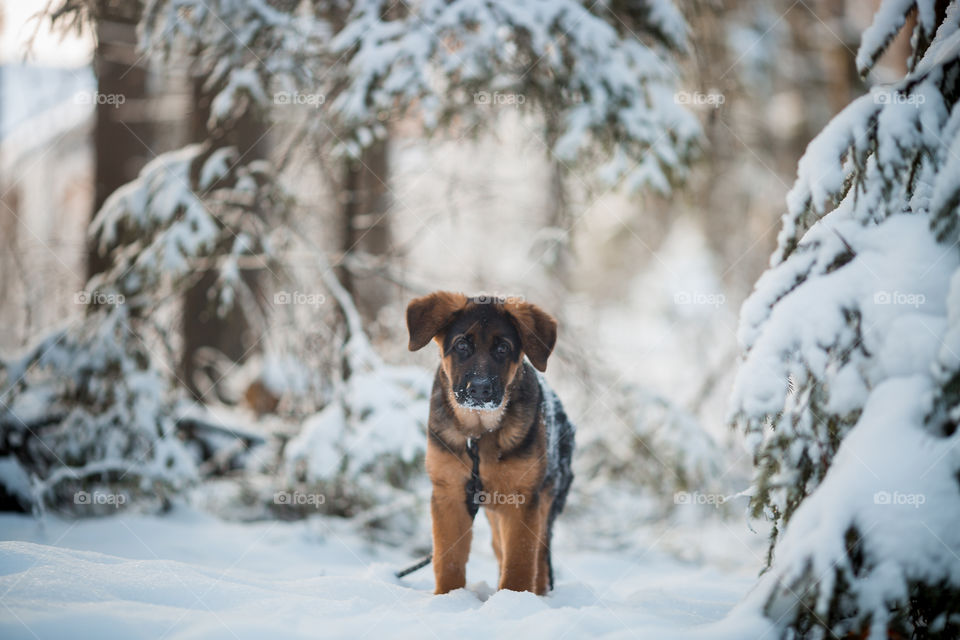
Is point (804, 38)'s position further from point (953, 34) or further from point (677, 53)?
point (953, 34)

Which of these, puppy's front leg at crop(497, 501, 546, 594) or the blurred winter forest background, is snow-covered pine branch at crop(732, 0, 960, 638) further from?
the blurred winter forest background

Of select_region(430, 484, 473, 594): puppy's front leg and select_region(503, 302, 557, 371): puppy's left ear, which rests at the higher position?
select_region(503, 302, 557, 371): puppy's left ear

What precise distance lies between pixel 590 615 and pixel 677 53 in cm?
571

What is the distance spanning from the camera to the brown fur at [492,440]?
3793 millimetres

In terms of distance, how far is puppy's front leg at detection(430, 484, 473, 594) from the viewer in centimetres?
381

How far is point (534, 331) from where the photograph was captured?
398 cm

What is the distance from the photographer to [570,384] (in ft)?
23.3

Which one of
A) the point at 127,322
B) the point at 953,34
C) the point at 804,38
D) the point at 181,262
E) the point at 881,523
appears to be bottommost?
the point at 881,523

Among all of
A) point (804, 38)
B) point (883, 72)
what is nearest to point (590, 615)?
point (804, 38)

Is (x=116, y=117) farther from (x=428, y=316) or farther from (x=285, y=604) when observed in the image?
(x=285, y=604)

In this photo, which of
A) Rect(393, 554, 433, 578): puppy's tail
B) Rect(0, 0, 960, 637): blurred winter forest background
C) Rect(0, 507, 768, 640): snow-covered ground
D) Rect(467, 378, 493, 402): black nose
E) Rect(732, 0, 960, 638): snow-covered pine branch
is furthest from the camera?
Rect(0, 0, 960, 637): blurred winter forest background

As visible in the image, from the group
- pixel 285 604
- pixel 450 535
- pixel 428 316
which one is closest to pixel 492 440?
pixel 450 535

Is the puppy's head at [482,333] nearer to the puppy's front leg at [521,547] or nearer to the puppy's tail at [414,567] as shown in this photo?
the puppy's front leg at [521,547]

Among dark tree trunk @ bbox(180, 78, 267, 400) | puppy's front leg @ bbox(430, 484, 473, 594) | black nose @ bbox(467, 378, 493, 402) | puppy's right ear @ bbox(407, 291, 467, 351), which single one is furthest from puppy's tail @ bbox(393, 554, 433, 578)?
dark tree trunk @ bbox(180, 78, 267, 400)
